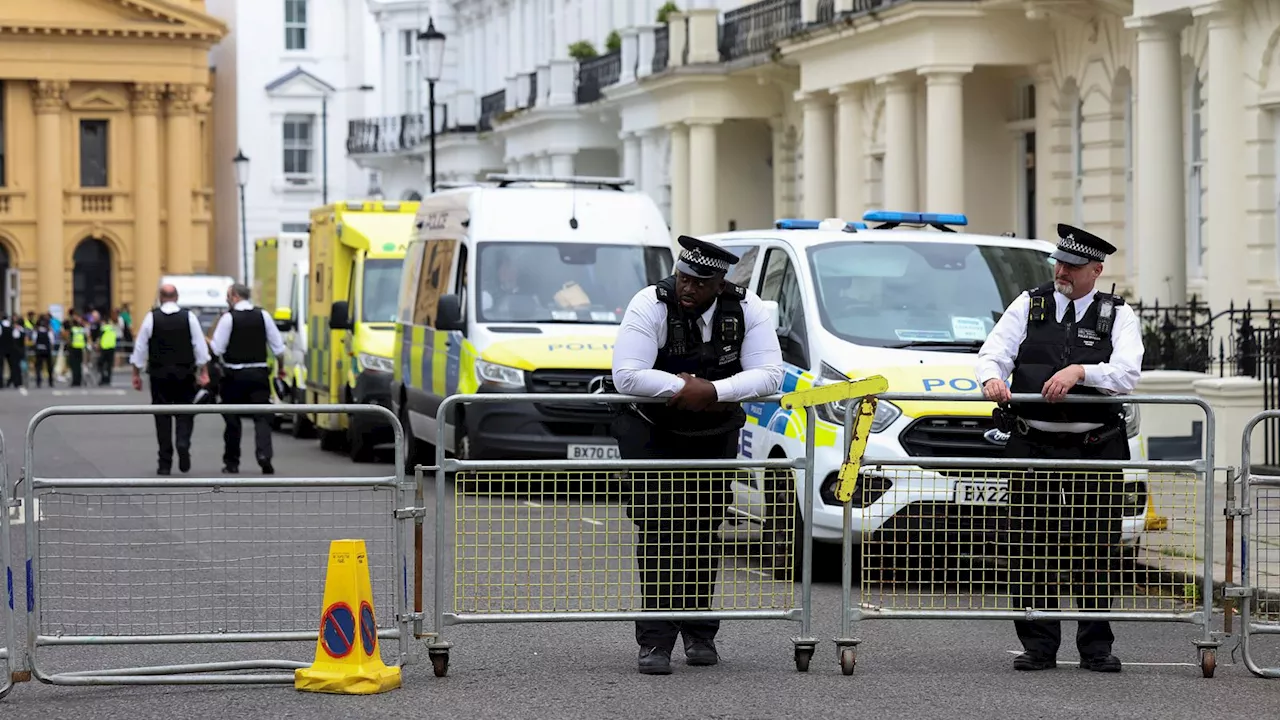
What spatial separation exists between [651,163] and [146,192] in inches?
1506

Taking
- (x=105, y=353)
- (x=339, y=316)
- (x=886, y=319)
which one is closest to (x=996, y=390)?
(x=886, y=319)

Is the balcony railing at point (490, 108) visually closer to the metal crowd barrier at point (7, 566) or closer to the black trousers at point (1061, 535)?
the black trousers at point (1061, 535)

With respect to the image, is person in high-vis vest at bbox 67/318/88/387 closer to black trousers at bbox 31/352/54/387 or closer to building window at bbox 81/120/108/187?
Result: black trousers at bbox 31/352/54/387

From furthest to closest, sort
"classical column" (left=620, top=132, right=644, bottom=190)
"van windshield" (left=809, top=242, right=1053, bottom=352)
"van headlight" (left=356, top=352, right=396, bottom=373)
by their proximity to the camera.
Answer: "classical column" (left=620, top=132, right=644, bottom=190) → "van headlight" (left=356, top=352, right=396, bottom=373) → "van windshield" (left=809, top=242, right=1053, bottom=352)

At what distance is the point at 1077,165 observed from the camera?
2786cm

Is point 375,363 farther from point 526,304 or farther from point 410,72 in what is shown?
point 410,72

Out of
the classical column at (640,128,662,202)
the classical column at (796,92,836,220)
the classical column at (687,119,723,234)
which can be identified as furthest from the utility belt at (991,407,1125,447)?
the classical column at (640,128,662,202)

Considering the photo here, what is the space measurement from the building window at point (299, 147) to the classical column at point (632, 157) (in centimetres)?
3741

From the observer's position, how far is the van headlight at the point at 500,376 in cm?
1762

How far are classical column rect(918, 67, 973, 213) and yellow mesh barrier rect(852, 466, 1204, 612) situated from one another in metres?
18.7

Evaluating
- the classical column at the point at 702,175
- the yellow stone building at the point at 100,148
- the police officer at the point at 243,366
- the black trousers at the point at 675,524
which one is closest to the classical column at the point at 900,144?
the classical column at the point at 702,175

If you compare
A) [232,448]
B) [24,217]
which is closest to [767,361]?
[232,448]

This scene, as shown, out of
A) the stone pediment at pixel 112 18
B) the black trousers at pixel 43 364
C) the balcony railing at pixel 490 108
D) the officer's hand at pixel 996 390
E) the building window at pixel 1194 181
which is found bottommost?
the black trousers at pixel 43 364

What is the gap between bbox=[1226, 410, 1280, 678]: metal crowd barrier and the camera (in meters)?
9.07
